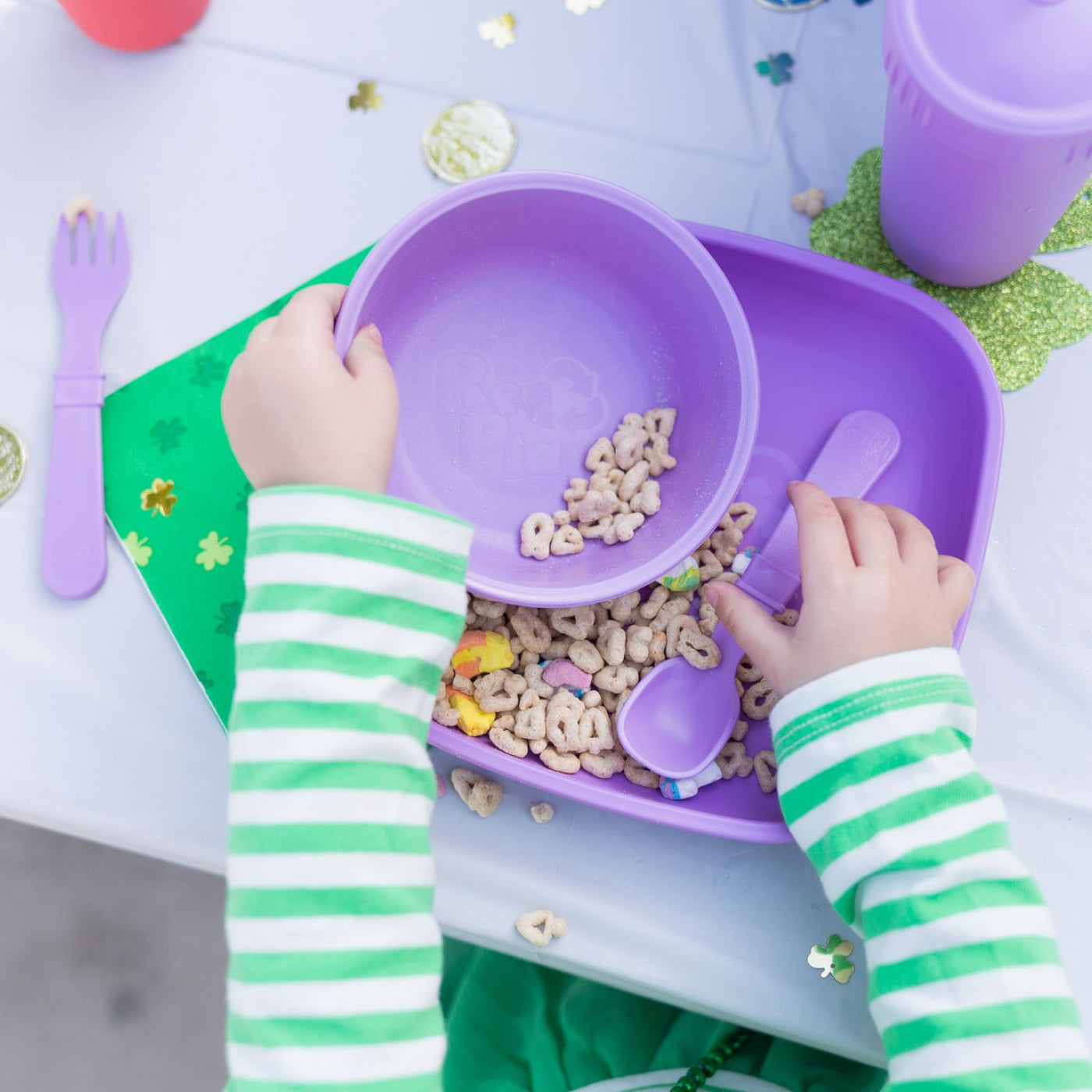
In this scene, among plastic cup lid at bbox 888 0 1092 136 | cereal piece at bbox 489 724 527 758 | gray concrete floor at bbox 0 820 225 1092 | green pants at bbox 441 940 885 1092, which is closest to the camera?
plastic cup lid at bbox 888 0 1092 136

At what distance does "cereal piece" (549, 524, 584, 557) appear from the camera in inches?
21.1

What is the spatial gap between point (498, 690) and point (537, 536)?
0.29ft

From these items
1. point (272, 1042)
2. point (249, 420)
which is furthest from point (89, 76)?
point (272, 1042)

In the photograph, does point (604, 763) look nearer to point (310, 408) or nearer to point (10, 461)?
point (310, 408)

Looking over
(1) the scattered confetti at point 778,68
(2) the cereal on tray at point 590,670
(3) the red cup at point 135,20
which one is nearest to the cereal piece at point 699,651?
(2) the cereal on tray at point 590,670

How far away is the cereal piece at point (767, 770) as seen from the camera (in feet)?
1.67

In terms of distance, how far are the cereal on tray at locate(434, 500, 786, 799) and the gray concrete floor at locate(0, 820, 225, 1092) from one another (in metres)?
0.55

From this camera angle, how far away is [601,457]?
0.55 metres

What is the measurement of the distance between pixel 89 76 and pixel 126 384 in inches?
7.7

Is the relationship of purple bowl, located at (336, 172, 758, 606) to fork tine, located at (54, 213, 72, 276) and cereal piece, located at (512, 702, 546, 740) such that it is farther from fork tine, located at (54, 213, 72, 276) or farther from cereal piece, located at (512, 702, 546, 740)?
fork tine, located at (54, 213, 72, 276)

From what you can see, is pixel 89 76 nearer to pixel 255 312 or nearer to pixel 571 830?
pixel 255 312

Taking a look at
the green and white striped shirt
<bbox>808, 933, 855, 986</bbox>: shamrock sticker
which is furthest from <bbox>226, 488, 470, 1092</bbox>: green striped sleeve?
<bbox>808, 933, 855, 986</bbox>: shamrock sticker

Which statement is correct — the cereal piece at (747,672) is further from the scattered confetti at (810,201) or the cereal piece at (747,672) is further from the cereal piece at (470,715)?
the scattered confetti at (810,201)

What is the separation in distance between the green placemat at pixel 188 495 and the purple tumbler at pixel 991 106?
1.05ft
